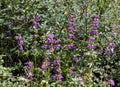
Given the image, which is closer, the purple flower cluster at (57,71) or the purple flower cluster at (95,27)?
the purple flower cluster at (57,71)

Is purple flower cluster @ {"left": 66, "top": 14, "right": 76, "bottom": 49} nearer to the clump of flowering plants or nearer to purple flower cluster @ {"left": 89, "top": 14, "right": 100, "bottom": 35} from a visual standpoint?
Answer: the clump of flowering plants

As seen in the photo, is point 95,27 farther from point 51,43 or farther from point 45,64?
point 45,64

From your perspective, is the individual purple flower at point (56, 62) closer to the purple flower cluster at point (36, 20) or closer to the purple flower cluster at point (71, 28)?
the purple flower cluster at point (71, 28)

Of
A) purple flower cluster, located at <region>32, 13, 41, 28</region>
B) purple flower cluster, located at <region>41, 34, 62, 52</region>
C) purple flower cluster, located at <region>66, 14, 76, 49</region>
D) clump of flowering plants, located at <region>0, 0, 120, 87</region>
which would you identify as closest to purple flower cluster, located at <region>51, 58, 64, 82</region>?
clump of flowering plants, located at <region>0, 0, 120, 87</region>

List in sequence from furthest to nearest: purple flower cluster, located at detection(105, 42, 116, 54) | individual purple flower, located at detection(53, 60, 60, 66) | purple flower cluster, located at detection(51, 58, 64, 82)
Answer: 1. purple flower cluster, located at detection(105, 42, 116, 54)
2. individual purple flower, located at detection(53, 60, 60, 66)
3. purple flower cluster, located at detection(51, 58, 64, 82)

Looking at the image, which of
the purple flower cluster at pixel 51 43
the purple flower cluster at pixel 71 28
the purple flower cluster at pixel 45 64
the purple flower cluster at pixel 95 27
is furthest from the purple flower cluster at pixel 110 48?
the purple flower cluster at pixel 45 64

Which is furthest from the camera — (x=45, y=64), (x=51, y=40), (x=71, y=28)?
(x=71, y=28)

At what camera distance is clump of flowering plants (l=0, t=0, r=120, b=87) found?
307 cm

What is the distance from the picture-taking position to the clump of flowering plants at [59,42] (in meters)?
3.07

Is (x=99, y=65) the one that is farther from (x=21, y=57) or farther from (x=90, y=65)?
(x=21, y=57)

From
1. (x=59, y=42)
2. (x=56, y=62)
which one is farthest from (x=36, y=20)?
(x=56, y=62)

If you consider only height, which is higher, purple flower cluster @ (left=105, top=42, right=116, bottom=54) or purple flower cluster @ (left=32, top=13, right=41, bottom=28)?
purple flower cluster @ (left=32, top=13, right=41, bottom=28)

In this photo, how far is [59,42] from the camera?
335 cm

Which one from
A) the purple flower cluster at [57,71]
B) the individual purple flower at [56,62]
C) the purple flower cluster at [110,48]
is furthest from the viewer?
the purple flower cluster at [110,48]
